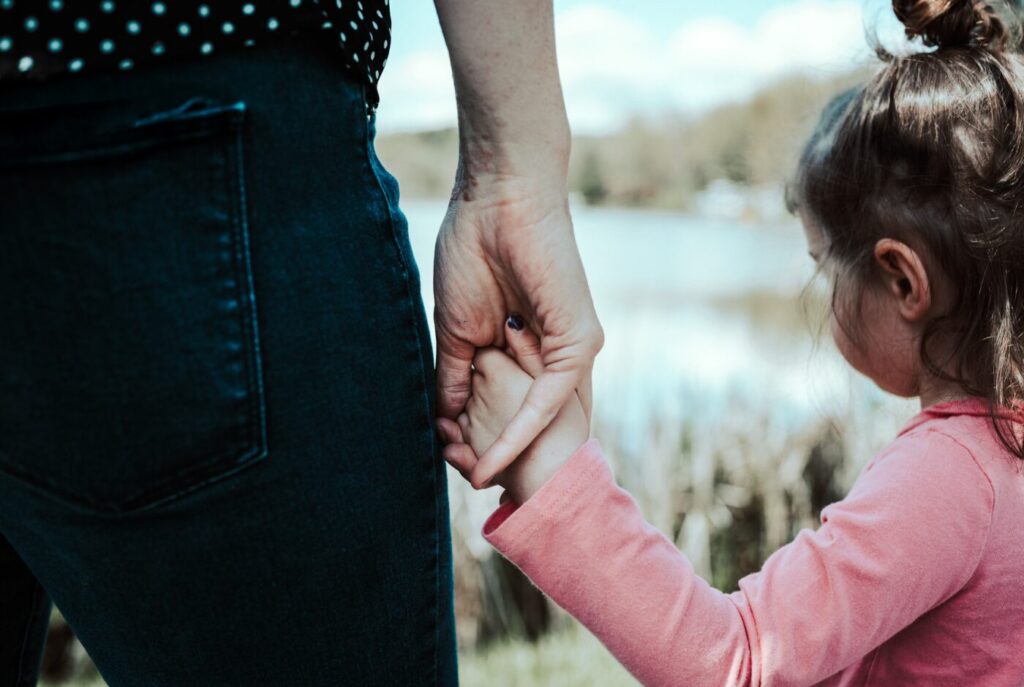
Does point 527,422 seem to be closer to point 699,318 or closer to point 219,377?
point 219,377

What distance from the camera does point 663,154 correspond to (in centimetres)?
693

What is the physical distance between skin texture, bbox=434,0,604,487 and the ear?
20.2 inches

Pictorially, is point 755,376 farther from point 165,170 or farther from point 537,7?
point 165,170

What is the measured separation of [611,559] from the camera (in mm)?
1021

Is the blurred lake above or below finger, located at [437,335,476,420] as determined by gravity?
below

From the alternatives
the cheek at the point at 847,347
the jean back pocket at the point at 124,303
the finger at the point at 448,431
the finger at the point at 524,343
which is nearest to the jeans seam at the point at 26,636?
the jean back pocket at the point at 124,303

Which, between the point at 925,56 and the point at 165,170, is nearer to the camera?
the point at 165,170

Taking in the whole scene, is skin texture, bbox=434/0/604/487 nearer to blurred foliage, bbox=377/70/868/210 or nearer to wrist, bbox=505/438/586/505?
wrist, bbox=505/438/586/505

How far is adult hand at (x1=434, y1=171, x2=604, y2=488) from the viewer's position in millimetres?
960

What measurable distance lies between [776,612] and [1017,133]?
0.73 m

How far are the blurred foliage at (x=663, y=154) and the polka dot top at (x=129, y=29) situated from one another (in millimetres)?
2534

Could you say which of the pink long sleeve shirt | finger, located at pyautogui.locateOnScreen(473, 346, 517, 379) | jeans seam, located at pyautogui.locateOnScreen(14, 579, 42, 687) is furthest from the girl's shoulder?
jeans seam, located at pyautogui.locateOnScreen(14, 579, 42, 687)

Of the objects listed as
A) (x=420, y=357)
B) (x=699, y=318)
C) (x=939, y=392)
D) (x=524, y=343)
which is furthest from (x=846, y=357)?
(x=699, y=318)

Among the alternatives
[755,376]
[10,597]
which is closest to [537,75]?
[10,597]
